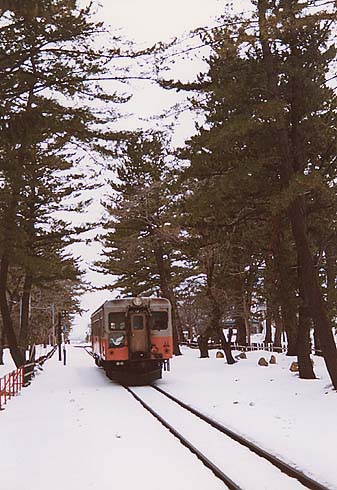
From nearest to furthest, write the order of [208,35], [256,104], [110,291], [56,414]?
[208,35]
[56,414]
[256,104]
[110,291]

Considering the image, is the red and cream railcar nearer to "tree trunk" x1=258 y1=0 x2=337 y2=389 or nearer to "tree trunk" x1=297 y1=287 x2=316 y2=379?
"tree trunk" x1=297 y1=287 x2=316 y2=379

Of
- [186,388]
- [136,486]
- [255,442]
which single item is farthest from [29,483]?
[186,388]

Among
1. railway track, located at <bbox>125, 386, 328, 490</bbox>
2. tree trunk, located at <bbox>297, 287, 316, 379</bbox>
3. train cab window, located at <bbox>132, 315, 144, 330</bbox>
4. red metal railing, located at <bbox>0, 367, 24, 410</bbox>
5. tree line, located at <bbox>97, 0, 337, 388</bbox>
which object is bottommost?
railway track, located at <bbox>125, 386, 328, 490</bbox>

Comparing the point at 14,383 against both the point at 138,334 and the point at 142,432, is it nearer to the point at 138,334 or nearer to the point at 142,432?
the point at 138,334

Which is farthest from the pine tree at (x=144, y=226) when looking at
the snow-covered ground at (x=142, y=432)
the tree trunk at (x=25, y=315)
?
the snow-covered ground at (x=142, y=432)

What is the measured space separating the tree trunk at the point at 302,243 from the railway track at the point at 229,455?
152 inches

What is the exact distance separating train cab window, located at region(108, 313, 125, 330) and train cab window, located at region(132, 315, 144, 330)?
14.7 inches

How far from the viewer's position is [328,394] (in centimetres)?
1498

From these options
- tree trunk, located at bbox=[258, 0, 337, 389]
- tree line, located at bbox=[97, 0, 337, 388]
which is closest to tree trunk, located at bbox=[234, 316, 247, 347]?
tree line, located at bbox=[97, 0, 337, 388]

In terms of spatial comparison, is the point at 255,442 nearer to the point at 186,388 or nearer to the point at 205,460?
the point at 205,460

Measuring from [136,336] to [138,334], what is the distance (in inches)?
4.2

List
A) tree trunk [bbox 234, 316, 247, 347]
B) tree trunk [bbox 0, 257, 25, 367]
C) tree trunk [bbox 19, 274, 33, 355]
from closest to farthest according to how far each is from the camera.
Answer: tree trunk [bbox 0, 257, 25, 367], tree trunk [bbox 19, 274, 33, 355], tree trunk [bbox 234, 316, 247, 347]

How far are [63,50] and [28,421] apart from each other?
28.1 ft

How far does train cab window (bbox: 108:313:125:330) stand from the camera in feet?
73.3
